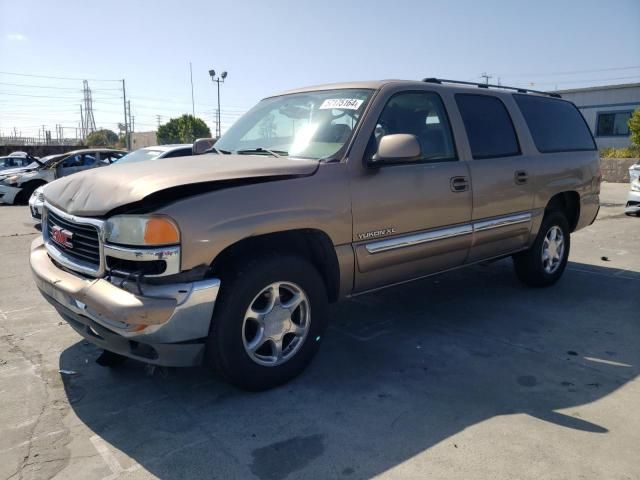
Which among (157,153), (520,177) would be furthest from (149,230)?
(157,153)

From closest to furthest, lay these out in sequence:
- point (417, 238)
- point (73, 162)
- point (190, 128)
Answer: point (417, 238) → point (73, 162) → point (190, 128)

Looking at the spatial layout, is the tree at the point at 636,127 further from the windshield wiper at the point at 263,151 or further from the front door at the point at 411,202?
the windshield wiper at the point at 263,151

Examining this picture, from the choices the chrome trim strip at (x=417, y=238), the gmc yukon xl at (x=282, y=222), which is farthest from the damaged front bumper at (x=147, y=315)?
the chrome trim strip at (x=417, y=238)

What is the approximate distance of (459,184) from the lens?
421 centimetres

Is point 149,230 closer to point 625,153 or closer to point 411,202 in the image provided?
point 411,202

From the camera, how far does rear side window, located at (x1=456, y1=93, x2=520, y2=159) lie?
4.49m

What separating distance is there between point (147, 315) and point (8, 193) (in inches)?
561

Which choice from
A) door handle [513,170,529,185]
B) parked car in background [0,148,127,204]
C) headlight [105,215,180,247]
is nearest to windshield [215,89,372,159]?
headlight [105,215,180,247]

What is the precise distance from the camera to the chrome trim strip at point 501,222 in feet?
14.7

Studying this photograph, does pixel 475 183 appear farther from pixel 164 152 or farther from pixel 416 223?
pixel 164 152

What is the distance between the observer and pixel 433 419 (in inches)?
116

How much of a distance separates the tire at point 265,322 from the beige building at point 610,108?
32617 millimetres

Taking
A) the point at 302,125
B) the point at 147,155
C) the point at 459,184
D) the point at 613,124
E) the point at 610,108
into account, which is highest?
the point at 610,108

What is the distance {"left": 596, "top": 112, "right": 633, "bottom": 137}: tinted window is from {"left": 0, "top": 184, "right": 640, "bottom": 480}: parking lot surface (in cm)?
3178
